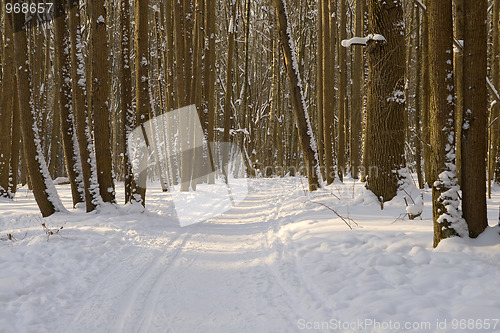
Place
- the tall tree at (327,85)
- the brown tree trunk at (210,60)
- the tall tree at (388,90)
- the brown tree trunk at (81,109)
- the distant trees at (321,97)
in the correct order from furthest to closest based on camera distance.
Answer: the brown tree trunk at (210,60) < the tall tree at (327,85) < the brown tree trunk at (81,109) < the tall tree at (388,90) < the distant trees at (321,97)

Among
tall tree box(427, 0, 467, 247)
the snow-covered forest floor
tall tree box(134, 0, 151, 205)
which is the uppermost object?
tall tree box(134, 0, 151, 205)

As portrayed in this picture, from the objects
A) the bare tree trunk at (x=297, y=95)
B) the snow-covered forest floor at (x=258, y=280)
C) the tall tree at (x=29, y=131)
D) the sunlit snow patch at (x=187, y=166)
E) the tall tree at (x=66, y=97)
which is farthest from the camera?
the bare tree trunk at (x=297, y=95)

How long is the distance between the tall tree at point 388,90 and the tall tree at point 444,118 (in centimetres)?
291

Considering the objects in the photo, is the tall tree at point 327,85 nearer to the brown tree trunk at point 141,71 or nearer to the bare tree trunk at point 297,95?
the bare tree trunk at point 297,95

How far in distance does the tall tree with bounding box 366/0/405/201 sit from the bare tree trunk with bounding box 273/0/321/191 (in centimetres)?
359

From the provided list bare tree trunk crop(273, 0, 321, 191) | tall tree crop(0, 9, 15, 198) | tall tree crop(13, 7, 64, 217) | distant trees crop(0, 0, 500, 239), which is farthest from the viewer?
tall tree crop(0, 9, 15, 198)

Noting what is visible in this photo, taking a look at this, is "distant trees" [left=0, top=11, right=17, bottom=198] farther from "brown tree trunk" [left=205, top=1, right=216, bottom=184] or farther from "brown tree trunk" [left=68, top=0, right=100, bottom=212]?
"brown tree trunk" [left=205, top=1, right=216, bottom=184]

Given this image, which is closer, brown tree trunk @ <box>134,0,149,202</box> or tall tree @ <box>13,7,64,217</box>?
tall tree @ <box>13,7,64,217</box>

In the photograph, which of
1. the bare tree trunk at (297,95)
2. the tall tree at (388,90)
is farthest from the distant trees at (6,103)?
the tall tree at (388,90)

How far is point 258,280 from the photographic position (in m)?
4.25

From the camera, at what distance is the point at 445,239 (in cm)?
410

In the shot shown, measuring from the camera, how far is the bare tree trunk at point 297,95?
10.4m

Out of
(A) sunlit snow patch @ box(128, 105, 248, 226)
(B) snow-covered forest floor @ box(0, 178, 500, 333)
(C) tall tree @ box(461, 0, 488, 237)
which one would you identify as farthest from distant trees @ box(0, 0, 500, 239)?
(B) snow-covered forest floor @ box(0, 178, 500, 333)

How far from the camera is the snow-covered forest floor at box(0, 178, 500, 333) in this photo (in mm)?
3113
